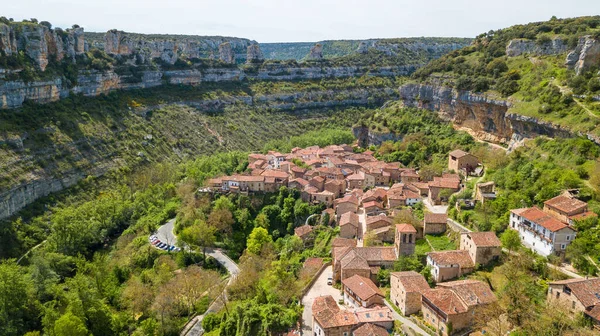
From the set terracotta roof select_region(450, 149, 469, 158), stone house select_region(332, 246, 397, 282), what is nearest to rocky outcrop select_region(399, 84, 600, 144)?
terracotta roof select_region(450, 149, 469, 158)

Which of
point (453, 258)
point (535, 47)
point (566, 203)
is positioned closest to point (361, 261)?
point (453, 258)

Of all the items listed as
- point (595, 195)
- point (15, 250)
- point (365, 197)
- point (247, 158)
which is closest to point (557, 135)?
point (595, 195)

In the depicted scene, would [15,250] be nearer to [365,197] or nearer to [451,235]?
[365,197]

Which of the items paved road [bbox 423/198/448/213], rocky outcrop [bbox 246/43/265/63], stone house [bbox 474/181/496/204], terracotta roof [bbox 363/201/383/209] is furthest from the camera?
rocky outcrop [bbox 246/43/265/63]

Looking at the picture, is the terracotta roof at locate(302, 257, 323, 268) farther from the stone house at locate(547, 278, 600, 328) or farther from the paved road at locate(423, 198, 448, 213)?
the stone house at locate(547, 278, 600, 328)

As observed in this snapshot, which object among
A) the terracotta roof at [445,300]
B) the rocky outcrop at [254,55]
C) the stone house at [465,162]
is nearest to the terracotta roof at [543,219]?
the terracotta roof at [445,300]

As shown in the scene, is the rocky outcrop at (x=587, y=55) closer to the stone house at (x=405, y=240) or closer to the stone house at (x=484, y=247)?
the stone house at (x=484, y=247)

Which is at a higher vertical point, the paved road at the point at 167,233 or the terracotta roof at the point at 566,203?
the terracotta roof at the point at 566,203
